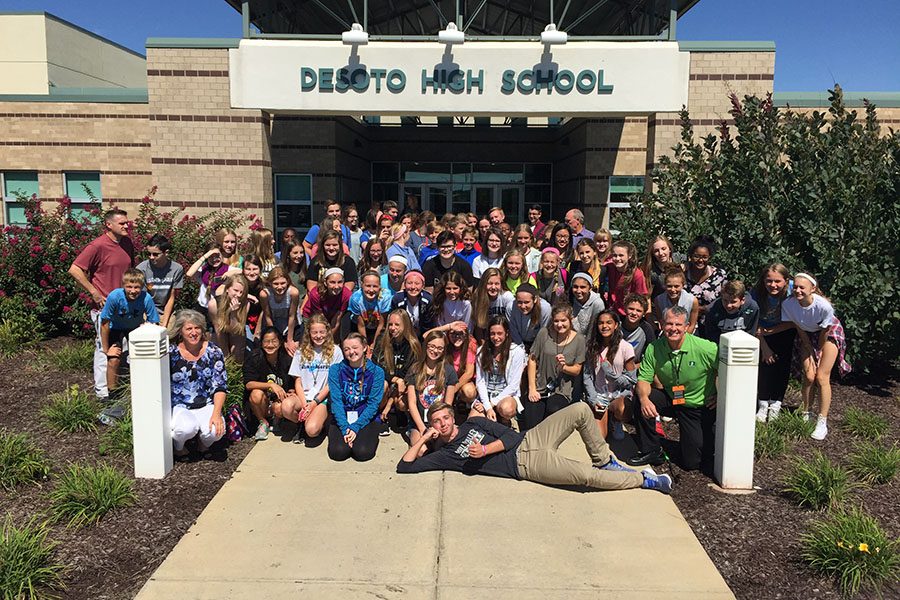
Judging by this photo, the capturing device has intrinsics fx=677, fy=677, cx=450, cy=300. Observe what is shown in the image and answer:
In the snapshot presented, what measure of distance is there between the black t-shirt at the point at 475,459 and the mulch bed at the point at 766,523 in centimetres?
131

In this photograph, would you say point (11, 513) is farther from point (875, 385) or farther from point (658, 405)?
point (875, 385)

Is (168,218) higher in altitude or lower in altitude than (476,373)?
higher

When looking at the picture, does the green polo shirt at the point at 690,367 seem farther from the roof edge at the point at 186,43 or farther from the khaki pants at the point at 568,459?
the roof edge at the point at 186,43

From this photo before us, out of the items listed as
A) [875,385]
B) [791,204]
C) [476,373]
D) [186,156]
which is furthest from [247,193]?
[875,385]

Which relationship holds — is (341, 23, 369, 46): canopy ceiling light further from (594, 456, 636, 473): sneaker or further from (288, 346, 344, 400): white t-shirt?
(594, 456, 636, 473): sneaker

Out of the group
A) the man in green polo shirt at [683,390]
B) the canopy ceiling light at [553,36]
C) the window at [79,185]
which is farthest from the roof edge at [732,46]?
the window at [79,185]

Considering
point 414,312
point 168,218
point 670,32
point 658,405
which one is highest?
point 670,32

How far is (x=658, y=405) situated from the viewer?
6051 mm

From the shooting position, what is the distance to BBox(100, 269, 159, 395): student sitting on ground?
6645 millimetres

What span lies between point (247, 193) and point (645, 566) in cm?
1205

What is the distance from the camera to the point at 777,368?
6.84m

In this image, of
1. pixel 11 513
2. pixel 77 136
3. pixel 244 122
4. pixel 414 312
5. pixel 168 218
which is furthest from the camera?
pixel 77 136

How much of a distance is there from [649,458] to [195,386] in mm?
3986

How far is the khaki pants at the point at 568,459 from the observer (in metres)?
5.27
